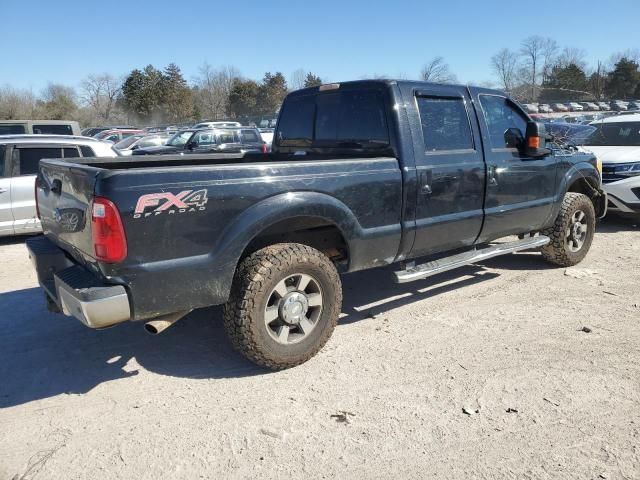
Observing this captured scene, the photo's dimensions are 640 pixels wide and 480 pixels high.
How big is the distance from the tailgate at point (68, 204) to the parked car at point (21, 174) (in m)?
3.77

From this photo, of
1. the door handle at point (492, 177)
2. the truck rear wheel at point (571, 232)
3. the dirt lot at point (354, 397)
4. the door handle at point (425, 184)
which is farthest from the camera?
the truck rear wheel at point (571, 232)

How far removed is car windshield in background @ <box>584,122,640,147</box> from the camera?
8828 millimetres

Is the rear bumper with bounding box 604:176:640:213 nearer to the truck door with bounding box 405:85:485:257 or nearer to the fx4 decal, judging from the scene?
the truck door with bounding box 405:85:485:257

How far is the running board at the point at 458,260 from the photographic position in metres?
A: 4.19

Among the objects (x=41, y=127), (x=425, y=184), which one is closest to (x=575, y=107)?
(x=41, y=127)

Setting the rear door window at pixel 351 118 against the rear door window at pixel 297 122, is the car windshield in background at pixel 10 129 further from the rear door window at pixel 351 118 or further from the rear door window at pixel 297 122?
the rear door window at pixel 351 118

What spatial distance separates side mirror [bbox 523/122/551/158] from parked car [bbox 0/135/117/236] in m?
5.95

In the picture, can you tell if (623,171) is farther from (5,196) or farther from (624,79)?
(624,79)

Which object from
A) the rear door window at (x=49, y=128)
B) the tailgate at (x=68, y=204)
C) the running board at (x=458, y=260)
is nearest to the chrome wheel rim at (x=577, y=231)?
the running board at (x=458, y=260)

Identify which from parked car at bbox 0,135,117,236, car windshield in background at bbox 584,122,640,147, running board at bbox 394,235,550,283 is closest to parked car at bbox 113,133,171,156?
parked car at bbox 0,135,117,236

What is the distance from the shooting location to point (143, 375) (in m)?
3.57

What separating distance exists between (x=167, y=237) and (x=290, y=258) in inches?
33.9

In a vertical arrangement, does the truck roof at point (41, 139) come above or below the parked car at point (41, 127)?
below

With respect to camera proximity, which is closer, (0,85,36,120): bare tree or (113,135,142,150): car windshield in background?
(113,135,142,150): car windshield in background
